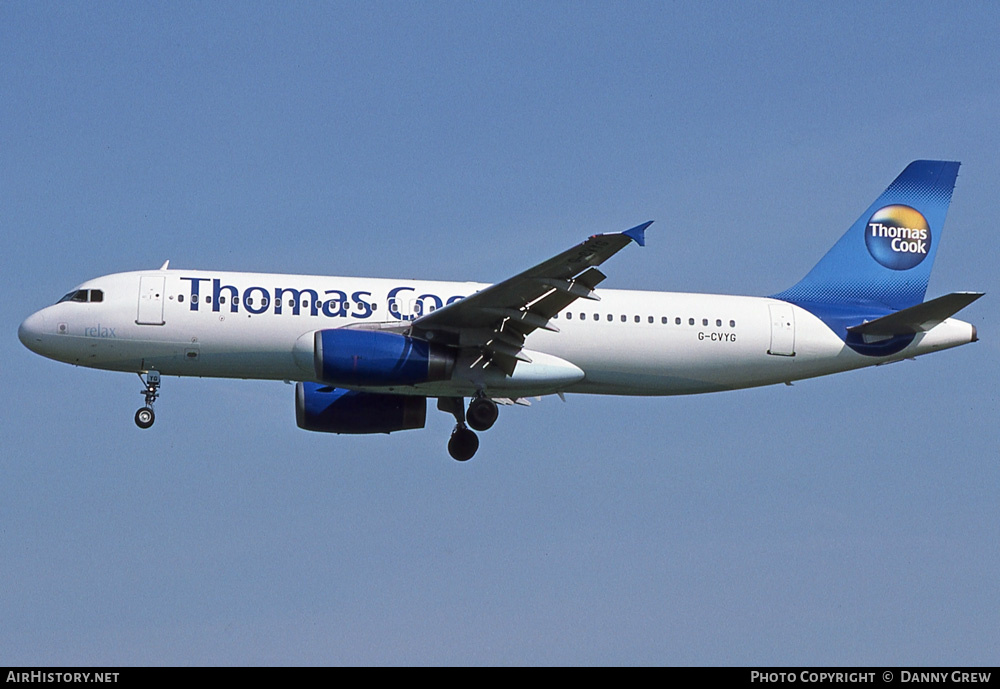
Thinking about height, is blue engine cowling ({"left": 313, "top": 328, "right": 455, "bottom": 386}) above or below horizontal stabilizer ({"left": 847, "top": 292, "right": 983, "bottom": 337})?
below

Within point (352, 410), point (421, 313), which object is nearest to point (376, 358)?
point (421, 313)

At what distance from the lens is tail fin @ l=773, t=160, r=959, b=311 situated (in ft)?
125

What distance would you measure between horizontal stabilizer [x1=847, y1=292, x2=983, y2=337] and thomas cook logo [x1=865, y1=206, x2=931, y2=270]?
308 centimetres

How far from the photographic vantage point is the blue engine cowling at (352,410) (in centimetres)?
3756

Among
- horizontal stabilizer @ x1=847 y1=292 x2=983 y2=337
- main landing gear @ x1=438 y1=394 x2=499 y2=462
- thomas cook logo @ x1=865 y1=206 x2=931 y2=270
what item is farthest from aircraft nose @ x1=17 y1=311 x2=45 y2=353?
thomas cook logo @ x1=865 y1=206 x2=931 y2=270

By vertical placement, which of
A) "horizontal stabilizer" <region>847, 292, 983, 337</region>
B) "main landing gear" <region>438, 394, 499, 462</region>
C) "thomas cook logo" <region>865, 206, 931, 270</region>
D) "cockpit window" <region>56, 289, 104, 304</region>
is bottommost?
"main landing gear" <region>438, 394, 499, 462</region>

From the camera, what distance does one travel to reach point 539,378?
113 feet

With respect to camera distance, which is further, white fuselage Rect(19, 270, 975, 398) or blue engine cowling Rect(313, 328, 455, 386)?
white fuselage Rect(19, 270, 975, 398)

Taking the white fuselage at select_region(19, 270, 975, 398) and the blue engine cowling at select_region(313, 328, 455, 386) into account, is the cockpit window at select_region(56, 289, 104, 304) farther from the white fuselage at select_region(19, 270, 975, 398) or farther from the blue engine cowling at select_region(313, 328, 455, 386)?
the blue engine cowling at select_region(313, 328, 455, 386)

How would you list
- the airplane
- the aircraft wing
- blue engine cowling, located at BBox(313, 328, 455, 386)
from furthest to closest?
the airplane → blue engine cowling, located at BBox(313, 328, 455, 386) → the aircraft wing

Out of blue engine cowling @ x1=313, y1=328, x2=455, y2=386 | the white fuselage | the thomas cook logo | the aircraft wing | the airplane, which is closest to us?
the aircraft wing

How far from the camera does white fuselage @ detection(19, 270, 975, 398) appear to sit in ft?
111
